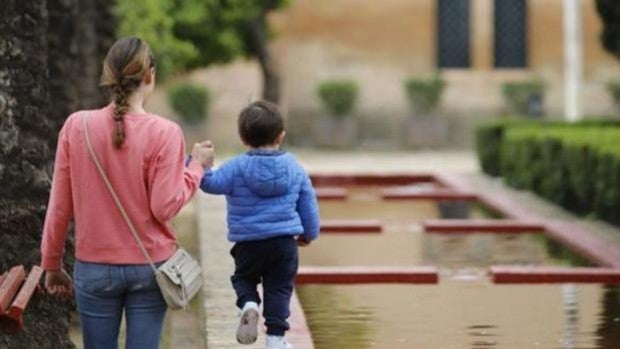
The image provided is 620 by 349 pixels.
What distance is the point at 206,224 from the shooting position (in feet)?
55.9

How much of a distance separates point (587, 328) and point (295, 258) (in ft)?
8.60

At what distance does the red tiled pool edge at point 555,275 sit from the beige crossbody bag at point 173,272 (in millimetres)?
6621

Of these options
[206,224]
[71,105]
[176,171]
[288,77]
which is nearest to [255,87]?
[288,77]

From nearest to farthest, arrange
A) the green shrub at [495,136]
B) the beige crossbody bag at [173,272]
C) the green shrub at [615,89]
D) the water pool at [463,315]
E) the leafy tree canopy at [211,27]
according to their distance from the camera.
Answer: the beige crossbody bag at [173,272] → the water pool at [463,315] → the green shrub at [495,136] → the leafy tree canopy at [211,27] → the green shrub at [615,89]

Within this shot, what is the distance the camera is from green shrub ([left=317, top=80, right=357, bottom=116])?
37.8m

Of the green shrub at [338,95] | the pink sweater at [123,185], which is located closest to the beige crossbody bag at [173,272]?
the pink sweater at [123,185]

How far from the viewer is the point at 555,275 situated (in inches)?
530

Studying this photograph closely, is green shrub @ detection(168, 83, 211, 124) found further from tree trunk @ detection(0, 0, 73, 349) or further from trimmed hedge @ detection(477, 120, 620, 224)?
tree trunk @ detection(0, 0, 73, 349)

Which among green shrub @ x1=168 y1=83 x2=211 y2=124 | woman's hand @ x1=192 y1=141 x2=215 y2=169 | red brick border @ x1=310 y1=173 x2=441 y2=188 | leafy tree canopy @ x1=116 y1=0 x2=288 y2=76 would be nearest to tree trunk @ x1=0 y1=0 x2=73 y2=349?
woman's hand @ x1=192 y1=141 x2=215 y2=169

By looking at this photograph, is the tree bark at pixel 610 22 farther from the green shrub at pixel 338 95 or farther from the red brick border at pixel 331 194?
the green shrub at pixel 338 95

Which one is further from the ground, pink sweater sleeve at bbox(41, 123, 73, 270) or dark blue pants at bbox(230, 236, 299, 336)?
pink sweater sleeve at bbox(41, 123, 73, 270)

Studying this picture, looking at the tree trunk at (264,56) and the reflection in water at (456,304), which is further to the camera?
the tree trunk at (264,56)

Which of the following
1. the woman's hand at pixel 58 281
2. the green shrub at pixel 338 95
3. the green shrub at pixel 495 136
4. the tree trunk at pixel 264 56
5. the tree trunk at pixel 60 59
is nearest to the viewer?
the woman's hand at pixel 58 281

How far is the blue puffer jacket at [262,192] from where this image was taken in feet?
28.7
